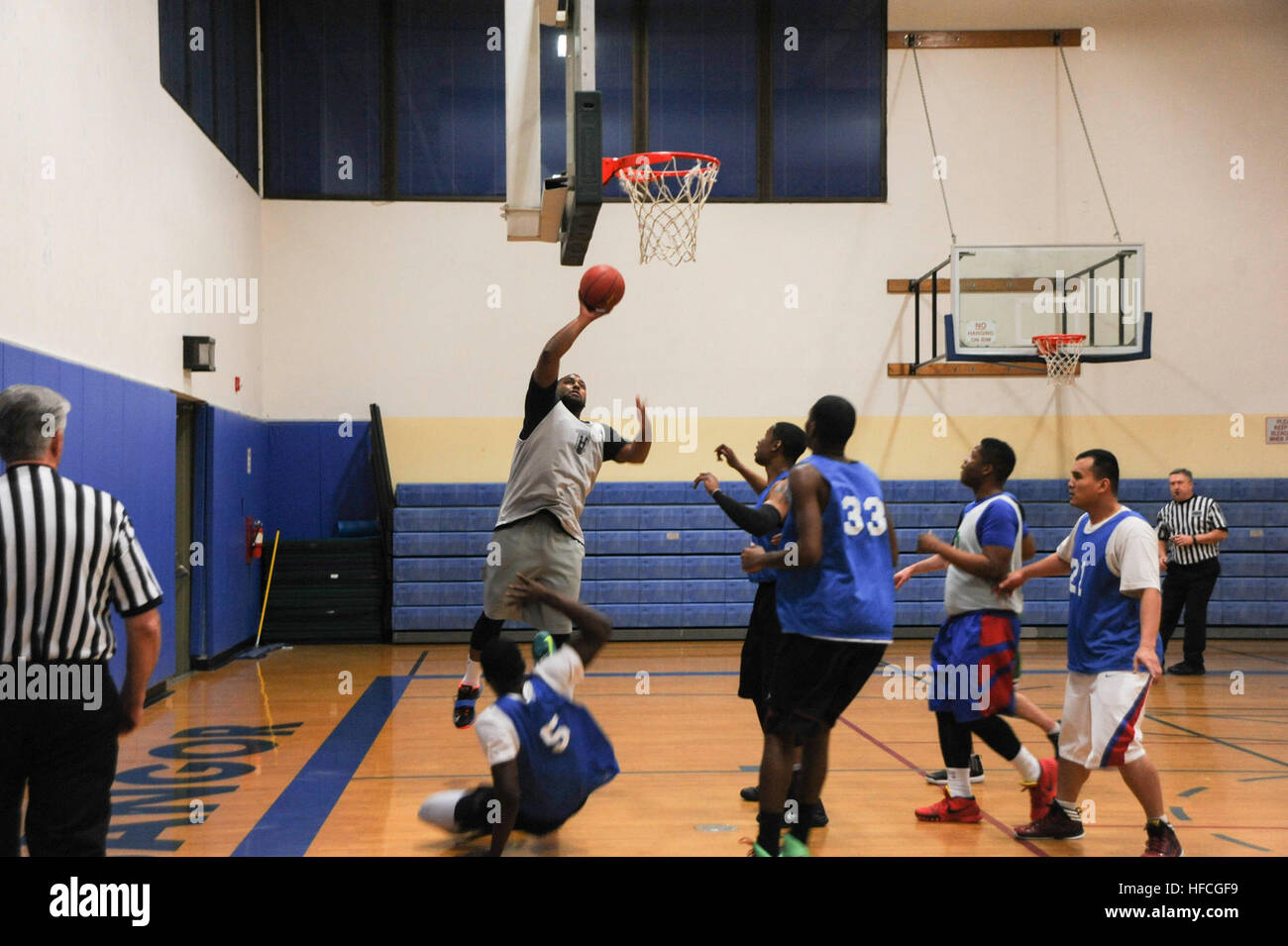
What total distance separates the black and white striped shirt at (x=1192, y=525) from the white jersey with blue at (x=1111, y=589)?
250 inches

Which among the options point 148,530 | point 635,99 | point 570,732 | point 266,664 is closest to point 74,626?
point 570,732

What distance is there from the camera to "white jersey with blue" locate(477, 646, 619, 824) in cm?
398

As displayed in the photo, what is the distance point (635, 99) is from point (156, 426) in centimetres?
681

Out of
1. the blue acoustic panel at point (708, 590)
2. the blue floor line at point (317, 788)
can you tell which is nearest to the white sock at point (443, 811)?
the blue floor line at point (317, 788)

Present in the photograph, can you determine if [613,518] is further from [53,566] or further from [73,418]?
[53,566]

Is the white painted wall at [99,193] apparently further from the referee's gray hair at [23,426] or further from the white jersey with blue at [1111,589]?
the white jersey with blue at [1111,589]

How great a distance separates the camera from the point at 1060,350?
1133 centimetres

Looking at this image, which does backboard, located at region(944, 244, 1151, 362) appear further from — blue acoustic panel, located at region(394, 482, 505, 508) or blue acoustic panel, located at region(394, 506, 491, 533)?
blue acoustic panel, located at region(394, 506, 491, 533)

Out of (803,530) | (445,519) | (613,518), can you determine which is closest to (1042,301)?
(613,518)

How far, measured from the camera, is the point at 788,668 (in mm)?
4094

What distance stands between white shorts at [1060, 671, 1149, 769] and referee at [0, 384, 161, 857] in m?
3.44

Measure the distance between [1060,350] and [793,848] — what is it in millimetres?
8453

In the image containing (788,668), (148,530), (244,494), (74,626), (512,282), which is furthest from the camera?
(512,282)
